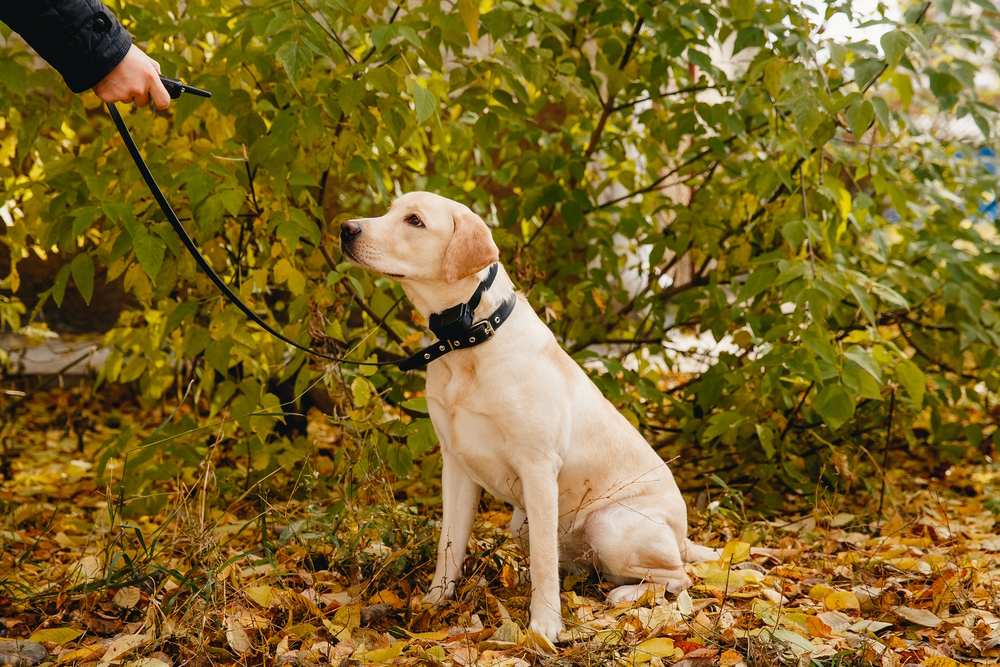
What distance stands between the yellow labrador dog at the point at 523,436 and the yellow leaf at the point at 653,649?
10.3 inches

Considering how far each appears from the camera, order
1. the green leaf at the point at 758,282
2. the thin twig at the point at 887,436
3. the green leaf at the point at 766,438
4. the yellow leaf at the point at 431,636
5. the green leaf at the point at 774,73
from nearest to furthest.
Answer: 1. the yellow leaf at the point at 431,636
2. the green leaf at the point at 774,73
3. the green leaf at the point at 758,282
4. the green leaf at the point at 766,438
5. the thin twig at the point at 887,436

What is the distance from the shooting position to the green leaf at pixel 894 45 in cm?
271

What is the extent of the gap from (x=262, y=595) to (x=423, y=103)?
162cm

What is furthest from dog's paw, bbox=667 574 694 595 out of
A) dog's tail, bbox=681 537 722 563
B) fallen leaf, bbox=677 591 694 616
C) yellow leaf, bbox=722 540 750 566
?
yellow leaf, bbox=722 540 750 566

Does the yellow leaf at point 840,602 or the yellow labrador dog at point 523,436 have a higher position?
the yellow labrador dog at point 523,436

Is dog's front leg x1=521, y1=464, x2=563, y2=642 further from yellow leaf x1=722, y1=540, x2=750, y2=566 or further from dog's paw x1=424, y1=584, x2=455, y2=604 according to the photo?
yellow leaf x1=722, y1=540, x2=750, y2=566

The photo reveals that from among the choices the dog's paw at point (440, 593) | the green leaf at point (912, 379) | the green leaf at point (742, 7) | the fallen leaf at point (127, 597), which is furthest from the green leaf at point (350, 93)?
the green leaf at point (912, 379)

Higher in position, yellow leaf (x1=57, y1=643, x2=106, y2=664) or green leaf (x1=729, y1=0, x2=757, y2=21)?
green leaf (x1=729, y1=0, x2=757, y2=21)

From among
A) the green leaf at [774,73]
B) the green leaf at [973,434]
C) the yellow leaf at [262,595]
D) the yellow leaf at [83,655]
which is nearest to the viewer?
the yellow leaf at [83,655]

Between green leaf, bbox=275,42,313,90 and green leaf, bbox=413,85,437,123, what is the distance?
345mm

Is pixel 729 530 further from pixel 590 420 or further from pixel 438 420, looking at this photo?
pixel 438 420

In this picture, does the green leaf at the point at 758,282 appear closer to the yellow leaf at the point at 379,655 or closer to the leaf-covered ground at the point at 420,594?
the leaf-covered ground at the point at 420,594

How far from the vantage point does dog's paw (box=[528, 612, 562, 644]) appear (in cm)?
239

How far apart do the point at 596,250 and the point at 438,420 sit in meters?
1.74
